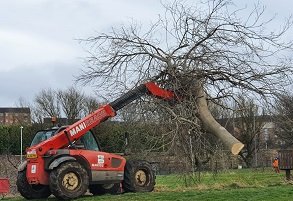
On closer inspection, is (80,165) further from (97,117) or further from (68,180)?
(97,117)

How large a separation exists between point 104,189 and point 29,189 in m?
2.64

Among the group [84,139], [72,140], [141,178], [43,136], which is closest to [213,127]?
[141,178]

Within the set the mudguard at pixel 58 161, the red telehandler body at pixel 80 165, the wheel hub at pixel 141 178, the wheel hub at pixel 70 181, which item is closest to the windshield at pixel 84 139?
the red telehandler body at pixel 80 165

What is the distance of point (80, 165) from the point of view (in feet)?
55.9

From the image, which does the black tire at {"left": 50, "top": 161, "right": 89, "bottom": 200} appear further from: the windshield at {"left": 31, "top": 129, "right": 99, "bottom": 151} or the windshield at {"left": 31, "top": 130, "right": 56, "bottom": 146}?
the windshield at {"left": 31, "top": 130, "right": 56, "bottom": 146}

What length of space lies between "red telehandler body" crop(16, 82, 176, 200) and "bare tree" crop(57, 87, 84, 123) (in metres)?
60.3

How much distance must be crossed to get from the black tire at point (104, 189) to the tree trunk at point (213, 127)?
4.74 metres

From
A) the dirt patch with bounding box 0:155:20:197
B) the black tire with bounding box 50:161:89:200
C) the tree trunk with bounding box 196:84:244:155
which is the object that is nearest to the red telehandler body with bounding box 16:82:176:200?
the black tire with bounding box 50:161:89:200

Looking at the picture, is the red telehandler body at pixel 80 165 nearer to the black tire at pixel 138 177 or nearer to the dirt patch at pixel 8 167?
the black tire at pixel 138 177

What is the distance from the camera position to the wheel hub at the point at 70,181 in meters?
16.6

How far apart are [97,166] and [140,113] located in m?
2.35

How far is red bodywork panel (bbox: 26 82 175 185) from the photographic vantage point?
662 inches

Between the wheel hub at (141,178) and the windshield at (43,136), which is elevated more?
the windshield at (43,136)

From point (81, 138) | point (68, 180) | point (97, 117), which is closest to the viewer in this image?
point (68, 180)
